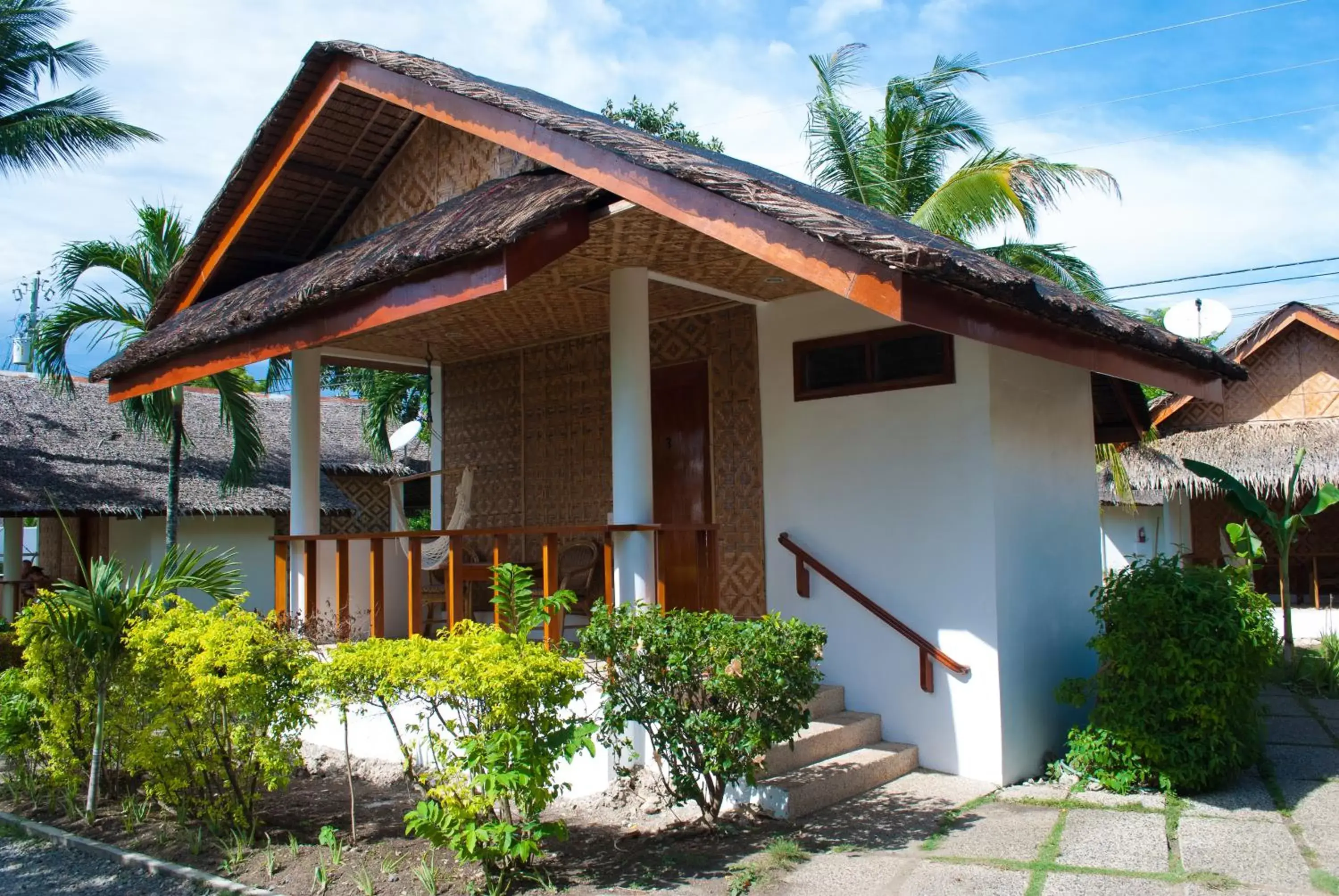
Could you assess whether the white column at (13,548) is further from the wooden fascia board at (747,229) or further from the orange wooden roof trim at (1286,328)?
the orange wooden roof trim at (1286,328)

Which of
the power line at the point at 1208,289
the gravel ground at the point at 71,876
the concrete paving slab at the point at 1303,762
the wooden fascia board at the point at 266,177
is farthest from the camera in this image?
the power line at the point at 1208,289

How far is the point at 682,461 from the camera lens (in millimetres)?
8680

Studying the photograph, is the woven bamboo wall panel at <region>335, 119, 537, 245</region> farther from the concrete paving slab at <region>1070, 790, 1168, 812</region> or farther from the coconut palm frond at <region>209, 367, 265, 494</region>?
the coconut palm frond at <region>209, 367, 265, 494</region>

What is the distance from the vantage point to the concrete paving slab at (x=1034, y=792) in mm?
6262

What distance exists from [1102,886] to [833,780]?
1.68 m

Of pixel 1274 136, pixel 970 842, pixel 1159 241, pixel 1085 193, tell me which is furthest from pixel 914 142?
pixel 970 842

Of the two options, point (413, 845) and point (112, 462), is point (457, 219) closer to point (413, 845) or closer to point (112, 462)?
point (413, 845)

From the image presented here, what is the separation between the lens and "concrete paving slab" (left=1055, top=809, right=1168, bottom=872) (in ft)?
16.4

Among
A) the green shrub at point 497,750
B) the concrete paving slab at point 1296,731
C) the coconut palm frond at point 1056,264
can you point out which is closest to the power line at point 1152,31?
the coconut palm frond at point 1056,264

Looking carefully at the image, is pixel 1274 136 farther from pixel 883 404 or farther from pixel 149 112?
pixel 149 112

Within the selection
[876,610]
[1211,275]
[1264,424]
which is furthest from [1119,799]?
[1211,275]

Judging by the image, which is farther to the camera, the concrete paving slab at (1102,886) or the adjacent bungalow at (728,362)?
the adjacent bungalow at (728,362)

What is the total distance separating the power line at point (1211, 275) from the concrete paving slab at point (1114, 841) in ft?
49.5

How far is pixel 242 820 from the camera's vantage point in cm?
587
